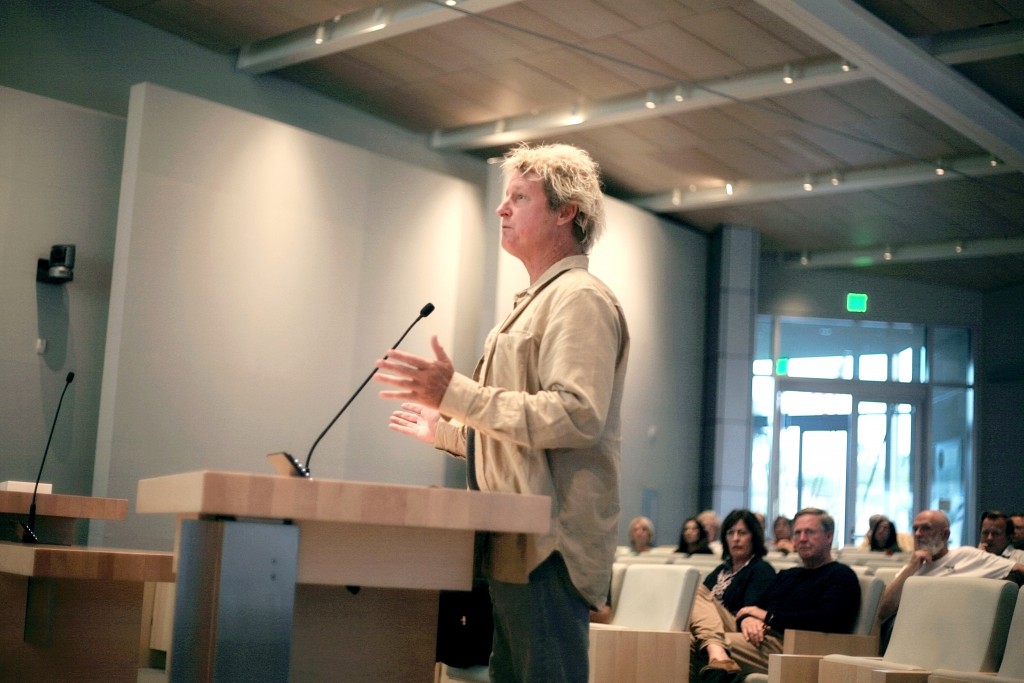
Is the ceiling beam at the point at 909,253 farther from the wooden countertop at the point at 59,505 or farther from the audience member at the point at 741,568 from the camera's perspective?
the wooden countertop at the point at 59,505

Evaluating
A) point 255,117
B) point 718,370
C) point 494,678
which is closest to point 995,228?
point 718,370

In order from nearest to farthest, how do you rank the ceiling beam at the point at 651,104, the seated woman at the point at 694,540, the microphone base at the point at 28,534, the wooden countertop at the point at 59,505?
the microphone base at the point at 28,534 < the wooden countertop at the point at 59,505 < the ceiling beam at the point at 651,104 < the seated woman at the point at 694,540

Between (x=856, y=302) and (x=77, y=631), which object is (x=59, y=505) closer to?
(x=77, y=631)

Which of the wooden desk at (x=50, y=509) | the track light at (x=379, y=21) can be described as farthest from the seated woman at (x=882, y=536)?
the wooden desk at (x=50, y=509)

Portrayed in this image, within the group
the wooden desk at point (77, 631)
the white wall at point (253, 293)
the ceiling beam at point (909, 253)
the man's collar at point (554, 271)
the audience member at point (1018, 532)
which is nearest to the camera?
the man's collar at point (554, 271)

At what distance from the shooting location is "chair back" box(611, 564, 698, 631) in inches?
182

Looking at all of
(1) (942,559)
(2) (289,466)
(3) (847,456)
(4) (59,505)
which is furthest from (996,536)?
(3) (847,456)

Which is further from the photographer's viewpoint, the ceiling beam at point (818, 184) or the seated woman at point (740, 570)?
the ceiling beam at point (818, 184)

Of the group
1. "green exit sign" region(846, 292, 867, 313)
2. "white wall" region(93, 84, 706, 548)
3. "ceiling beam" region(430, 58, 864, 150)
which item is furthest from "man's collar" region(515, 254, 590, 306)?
"green exit sign" region(846, 292, 867, 313)

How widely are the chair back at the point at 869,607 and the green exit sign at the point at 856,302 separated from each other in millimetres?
9027

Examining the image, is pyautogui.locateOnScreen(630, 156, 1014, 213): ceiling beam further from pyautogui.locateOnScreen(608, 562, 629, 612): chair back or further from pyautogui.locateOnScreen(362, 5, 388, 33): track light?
pyautogui.locateOnScreen(608, 562, 629, 612): chair back

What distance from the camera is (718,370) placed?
38.7ft

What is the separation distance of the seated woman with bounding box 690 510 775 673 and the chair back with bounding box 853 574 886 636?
590 mm

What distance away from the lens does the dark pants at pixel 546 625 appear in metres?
1.77
